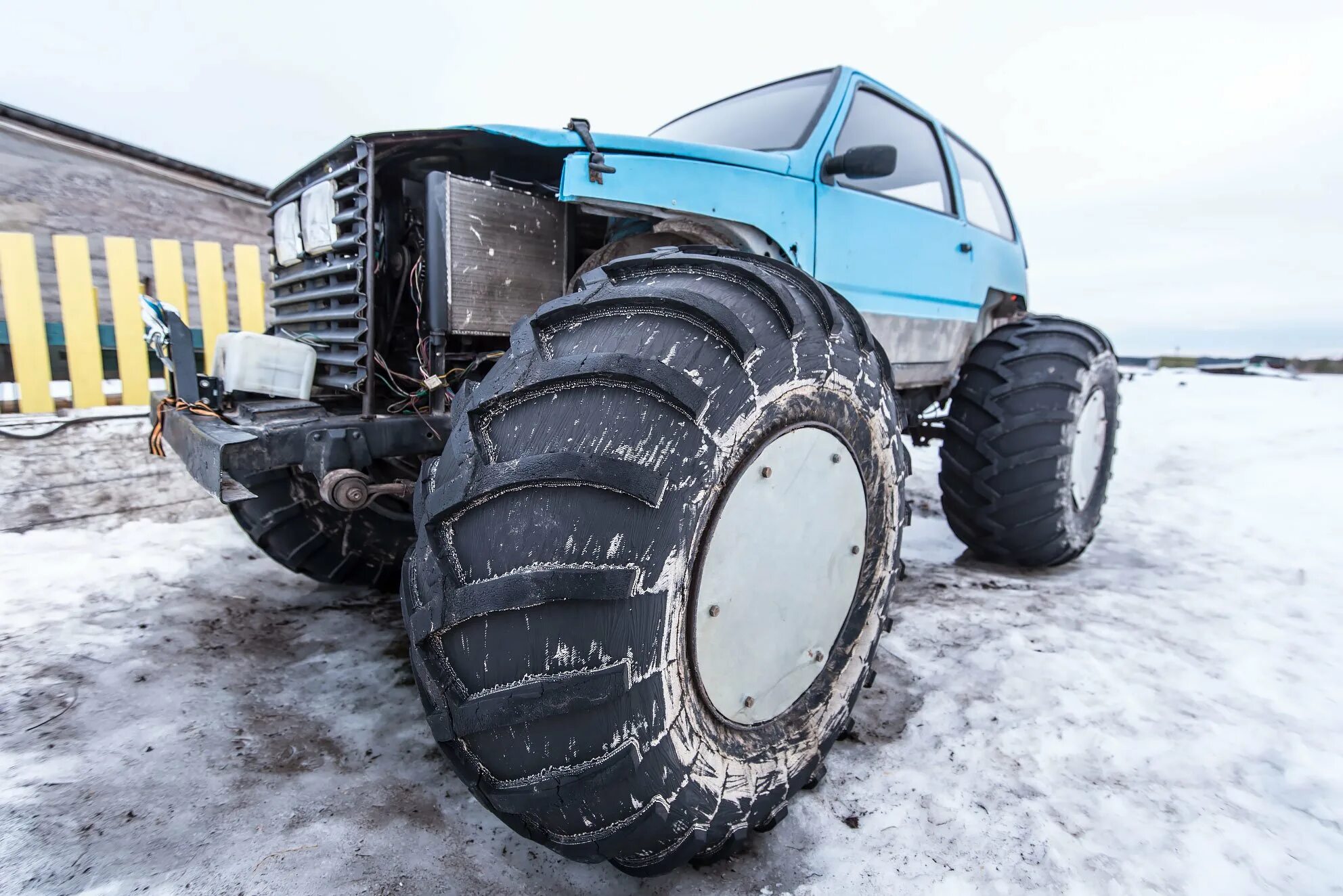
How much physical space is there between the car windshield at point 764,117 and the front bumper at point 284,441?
4.54ft

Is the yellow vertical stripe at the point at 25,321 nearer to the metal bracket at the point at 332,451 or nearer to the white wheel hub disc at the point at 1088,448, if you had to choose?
the metal bracket at the point at 332,451

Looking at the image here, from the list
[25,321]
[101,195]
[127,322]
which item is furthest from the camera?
[101,195]

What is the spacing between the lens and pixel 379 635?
2412mm

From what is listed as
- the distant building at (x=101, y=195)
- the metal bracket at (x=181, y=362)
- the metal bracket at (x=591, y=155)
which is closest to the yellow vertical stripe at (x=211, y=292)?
the distant building at (x=101, y=195)

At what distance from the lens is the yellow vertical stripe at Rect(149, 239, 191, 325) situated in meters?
4.49

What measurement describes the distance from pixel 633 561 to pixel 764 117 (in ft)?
6.95

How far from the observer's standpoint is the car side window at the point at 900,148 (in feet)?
8.18

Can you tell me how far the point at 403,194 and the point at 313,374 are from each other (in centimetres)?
61

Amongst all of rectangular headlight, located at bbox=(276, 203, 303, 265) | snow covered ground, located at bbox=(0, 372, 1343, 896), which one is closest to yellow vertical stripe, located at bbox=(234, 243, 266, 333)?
snow covered ground, located at bbox=(0, 372, 1343, 896)

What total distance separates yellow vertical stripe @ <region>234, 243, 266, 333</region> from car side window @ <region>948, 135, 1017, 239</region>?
479 cm

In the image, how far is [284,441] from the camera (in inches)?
59.3

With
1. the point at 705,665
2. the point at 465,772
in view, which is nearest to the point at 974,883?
the point at 705,665

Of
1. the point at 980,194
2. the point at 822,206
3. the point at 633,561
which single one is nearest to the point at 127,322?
the point at 822,206

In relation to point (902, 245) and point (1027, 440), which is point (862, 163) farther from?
point (1027, 440)
